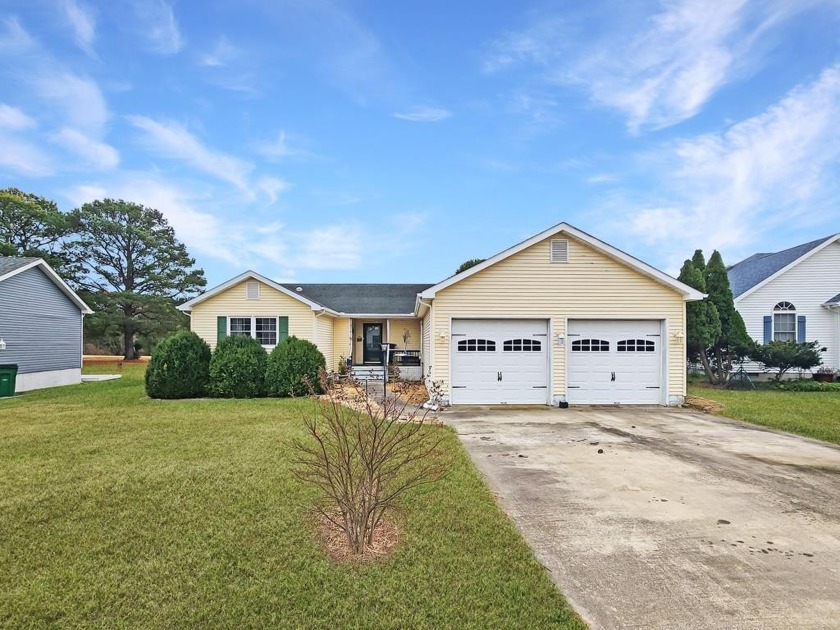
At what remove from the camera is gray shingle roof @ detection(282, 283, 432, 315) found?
19266mm

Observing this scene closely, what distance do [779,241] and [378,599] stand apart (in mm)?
28711

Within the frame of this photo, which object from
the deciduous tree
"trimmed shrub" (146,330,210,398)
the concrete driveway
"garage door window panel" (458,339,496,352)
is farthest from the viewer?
the deciduous tree

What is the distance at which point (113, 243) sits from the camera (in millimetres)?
30922

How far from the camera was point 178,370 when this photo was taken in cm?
1219

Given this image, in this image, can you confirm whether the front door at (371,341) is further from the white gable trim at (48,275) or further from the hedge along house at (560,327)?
the white gable trim at (48,275)

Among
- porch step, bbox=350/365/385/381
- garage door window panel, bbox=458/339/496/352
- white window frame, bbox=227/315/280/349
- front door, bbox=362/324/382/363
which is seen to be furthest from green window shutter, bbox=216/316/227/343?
garage door window panel, bbox=458/339/496/352

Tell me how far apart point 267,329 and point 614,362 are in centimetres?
1230

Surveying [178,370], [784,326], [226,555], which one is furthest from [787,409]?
[178,370]

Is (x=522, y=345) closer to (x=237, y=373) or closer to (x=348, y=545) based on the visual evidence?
(x=237, y=373)

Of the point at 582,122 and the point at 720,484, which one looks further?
the point at 582,122

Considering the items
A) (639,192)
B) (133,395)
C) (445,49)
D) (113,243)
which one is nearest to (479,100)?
(445,49)

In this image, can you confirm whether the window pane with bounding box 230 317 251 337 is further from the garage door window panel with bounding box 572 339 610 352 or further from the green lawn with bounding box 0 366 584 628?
the garage door window panel with bounding box 572 339 610 352

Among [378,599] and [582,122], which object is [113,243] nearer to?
[582,122]

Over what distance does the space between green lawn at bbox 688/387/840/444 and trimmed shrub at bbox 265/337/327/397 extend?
425 inches
